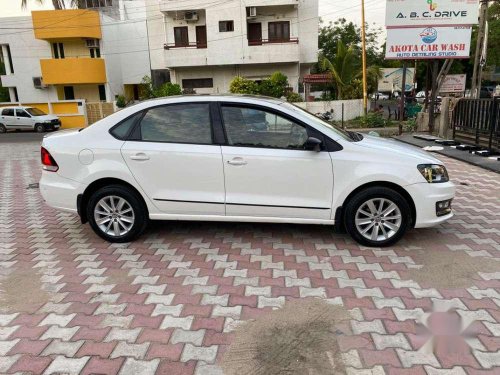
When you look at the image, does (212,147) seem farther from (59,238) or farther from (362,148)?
(59,238)

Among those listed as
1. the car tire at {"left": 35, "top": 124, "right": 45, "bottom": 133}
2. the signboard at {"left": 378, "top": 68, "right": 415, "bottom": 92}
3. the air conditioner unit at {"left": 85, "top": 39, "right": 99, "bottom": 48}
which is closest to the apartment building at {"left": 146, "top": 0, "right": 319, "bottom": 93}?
the air conditioner unit at {"left": 85, "top": 39, "right": 99, "bottom": 48}

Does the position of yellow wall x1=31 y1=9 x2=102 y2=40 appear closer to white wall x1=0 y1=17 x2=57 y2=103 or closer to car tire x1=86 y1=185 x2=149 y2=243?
white wall x1=0 y1=17 x2=57 y2=103

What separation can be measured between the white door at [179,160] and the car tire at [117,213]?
8.5 inches

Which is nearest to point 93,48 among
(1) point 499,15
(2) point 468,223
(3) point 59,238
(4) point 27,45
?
(4) point 27,45

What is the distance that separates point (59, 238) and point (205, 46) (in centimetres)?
2374

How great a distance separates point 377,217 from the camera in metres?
4.35

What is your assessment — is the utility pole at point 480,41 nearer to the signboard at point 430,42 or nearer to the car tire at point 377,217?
the signboard at point 430,42

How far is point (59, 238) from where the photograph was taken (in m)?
5.07

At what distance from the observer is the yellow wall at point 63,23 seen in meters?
27.0

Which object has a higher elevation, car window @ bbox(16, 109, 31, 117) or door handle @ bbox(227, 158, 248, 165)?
door handle @ bbox(227, 158, 248, 165)

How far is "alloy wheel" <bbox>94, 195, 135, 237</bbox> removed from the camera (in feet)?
15.2

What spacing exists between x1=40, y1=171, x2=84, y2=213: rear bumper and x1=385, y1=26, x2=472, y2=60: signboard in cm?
1230

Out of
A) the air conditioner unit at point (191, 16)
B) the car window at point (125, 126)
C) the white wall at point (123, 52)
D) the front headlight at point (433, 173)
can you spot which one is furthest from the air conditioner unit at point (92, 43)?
the front headlight at point (433, 173)

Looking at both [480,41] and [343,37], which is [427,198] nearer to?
[480,41]
